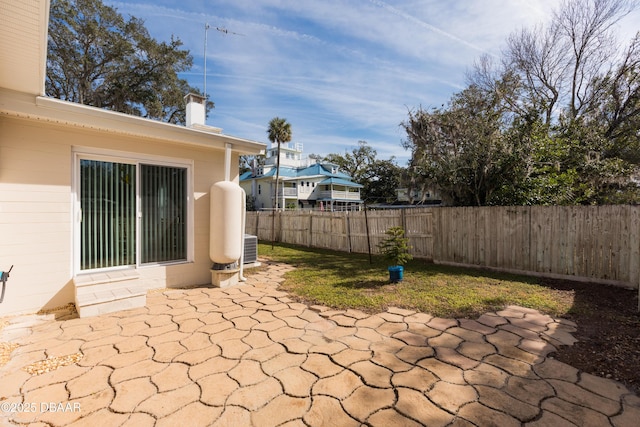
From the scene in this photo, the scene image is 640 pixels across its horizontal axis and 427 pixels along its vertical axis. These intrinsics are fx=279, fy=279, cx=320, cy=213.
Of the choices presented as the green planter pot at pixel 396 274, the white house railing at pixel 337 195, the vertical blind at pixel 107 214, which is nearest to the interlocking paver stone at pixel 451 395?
the green planter pot at pixel 396 274

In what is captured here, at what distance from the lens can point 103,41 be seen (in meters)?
13.9

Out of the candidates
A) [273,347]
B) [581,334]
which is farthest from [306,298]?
[581,334]

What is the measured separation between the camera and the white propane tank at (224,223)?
483 centimetres

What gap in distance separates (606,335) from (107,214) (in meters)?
6.72

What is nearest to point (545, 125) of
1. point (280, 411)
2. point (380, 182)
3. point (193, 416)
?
point (280, 411)

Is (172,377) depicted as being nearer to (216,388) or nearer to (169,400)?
(169,400)

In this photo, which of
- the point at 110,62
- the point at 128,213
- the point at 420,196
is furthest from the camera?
the point at 110,62

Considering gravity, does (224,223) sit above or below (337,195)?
below

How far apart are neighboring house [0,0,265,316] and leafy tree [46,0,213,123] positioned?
46.1 feet

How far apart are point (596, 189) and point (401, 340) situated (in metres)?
8.66

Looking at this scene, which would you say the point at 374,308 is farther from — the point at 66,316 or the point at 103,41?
the point at 103,41

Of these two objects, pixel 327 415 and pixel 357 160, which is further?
pixel 357 160

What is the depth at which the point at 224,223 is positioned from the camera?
15.8ft

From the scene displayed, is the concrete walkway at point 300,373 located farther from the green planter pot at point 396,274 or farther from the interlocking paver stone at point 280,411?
the green planter pot at point 396,274
